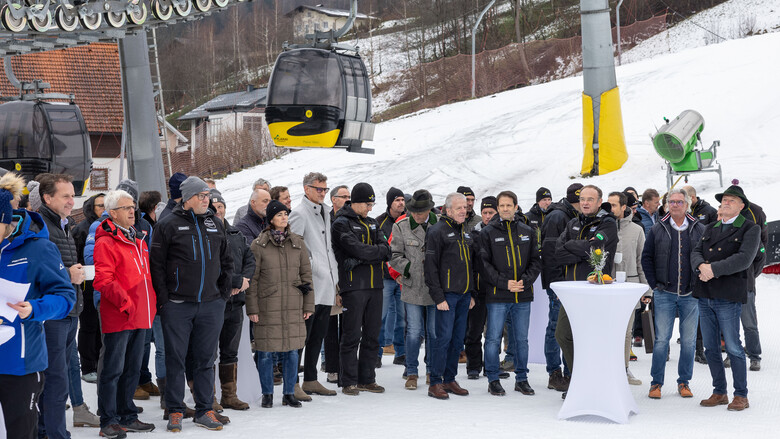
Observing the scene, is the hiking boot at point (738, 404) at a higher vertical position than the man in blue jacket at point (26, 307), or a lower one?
lower

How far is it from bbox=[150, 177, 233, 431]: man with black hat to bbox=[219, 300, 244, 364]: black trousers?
0.67 m

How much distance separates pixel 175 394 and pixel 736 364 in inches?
185

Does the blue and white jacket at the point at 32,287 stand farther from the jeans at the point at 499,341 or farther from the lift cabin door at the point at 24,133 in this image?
the lift cabin door at the point at 24,133

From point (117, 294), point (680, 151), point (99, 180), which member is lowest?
point (117, 294)

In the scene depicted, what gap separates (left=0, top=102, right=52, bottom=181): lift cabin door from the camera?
57.2ft

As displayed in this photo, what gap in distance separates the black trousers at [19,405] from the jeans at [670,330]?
5.65 metres

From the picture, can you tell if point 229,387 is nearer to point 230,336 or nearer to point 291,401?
point 230,336

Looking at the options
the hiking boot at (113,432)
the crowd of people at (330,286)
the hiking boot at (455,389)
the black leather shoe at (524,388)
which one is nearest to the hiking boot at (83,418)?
the crowd of people at (330,286)

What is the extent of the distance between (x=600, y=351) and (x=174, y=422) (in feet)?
11.4

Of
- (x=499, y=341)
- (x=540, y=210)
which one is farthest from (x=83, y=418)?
(x=540, y=210)

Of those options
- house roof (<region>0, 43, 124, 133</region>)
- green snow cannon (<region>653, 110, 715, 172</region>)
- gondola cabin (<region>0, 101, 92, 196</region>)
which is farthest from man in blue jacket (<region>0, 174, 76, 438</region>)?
house roof (<region>0, 43, 124, 133</region>)

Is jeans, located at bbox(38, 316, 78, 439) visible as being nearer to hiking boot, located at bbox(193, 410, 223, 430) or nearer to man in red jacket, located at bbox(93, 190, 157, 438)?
man in red jacket, located at bbox(93, 190, 157, 438)

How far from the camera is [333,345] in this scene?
29.7ft

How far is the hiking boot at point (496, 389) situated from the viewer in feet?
27.4
